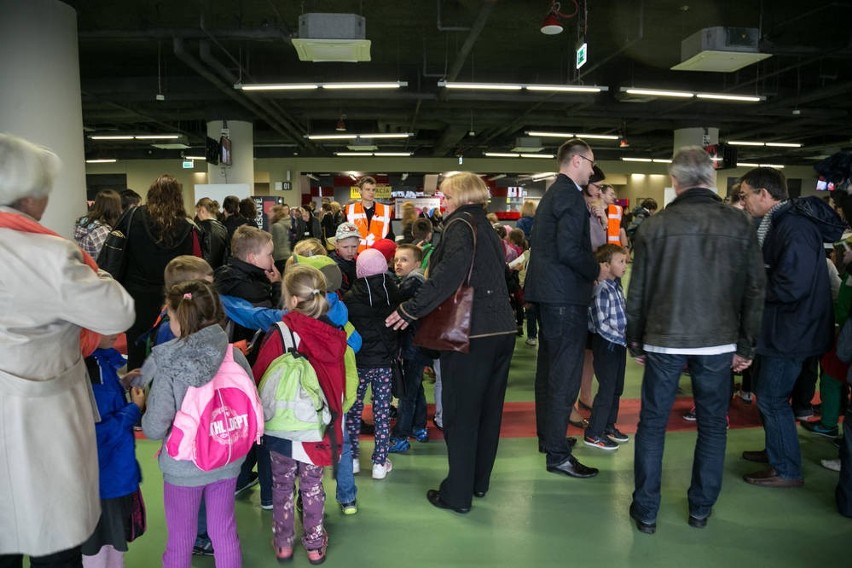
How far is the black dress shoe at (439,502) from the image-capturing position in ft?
9.71

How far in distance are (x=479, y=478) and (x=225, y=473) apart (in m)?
1.43

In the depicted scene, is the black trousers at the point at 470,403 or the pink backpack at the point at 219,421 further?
the black trousers at the point at 470,403

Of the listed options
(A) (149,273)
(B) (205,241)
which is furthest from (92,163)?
(A) (149,273)

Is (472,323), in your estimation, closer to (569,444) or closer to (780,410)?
(569,444)

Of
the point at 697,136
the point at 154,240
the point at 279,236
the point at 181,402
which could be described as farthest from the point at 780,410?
the point at 697,136

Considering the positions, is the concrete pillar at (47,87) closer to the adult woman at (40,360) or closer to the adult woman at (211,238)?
the adult woman at (211,238)

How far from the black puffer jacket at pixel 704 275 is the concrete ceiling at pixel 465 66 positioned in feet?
16.3

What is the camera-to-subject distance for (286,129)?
16.2 metres

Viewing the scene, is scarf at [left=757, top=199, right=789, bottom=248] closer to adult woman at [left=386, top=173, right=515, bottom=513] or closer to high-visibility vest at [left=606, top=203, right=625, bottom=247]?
adult woman at [left=386, top=173, right=515, bottom=513]

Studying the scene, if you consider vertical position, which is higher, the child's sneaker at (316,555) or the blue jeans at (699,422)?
the blue jeans at (699,422)

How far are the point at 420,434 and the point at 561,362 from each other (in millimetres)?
1118

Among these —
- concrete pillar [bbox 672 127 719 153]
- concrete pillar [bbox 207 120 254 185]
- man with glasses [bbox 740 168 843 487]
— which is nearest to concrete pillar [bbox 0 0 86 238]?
man with glasses [bbox 740 168 843 487]

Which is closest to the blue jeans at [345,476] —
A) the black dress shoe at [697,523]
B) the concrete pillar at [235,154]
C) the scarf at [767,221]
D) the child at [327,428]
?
the child at [327,428]

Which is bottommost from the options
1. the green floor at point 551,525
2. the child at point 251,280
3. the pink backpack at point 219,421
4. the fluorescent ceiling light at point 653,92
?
the green floor at point 551,525
